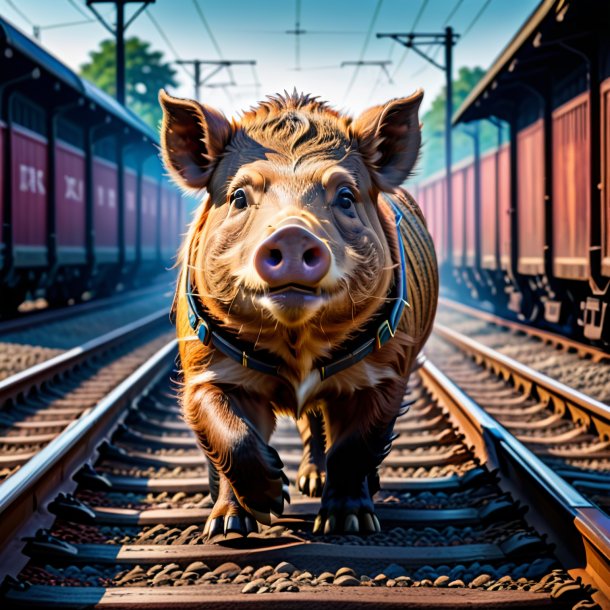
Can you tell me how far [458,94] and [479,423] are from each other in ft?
262

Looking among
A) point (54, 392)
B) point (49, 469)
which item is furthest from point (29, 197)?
point (49, 469)

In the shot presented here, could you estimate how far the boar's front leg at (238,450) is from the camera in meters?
3.11

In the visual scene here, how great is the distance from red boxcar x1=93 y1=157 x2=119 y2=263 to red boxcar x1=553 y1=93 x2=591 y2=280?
10062 mm

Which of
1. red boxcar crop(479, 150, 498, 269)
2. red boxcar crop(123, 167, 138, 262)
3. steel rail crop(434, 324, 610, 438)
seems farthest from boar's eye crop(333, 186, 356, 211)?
red boxcar crop(123, 167, 138, 262)

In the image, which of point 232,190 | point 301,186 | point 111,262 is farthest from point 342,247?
point 111,262

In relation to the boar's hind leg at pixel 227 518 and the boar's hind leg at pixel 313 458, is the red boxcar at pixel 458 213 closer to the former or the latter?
the boar's hind leg at pixel 313 458

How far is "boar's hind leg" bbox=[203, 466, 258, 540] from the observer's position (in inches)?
131

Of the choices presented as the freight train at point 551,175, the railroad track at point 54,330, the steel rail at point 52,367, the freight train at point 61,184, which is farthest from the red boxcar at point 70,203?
the freight train at point 551,175

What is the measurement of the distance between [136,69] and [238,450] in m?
67.5

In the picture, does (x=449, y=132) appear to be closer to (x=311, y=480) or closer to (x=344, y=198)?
(x=311, y=480)

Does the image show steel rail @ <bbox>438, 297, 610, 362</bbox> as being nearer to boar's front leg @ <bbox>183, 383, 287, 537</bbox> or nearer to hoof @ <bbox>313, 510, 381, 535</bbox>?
hoof @ <bbox>313, 510, 381, 535</bbox>

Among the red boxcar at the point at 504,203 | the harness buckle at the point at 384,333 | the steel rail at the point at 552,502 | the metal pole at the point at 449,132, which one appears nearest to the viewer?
the steel rail at the point at 552,502

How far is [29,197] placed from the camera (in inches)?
551

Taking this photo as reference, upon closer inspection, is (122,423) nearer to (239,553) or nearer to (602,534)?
(239,553)
